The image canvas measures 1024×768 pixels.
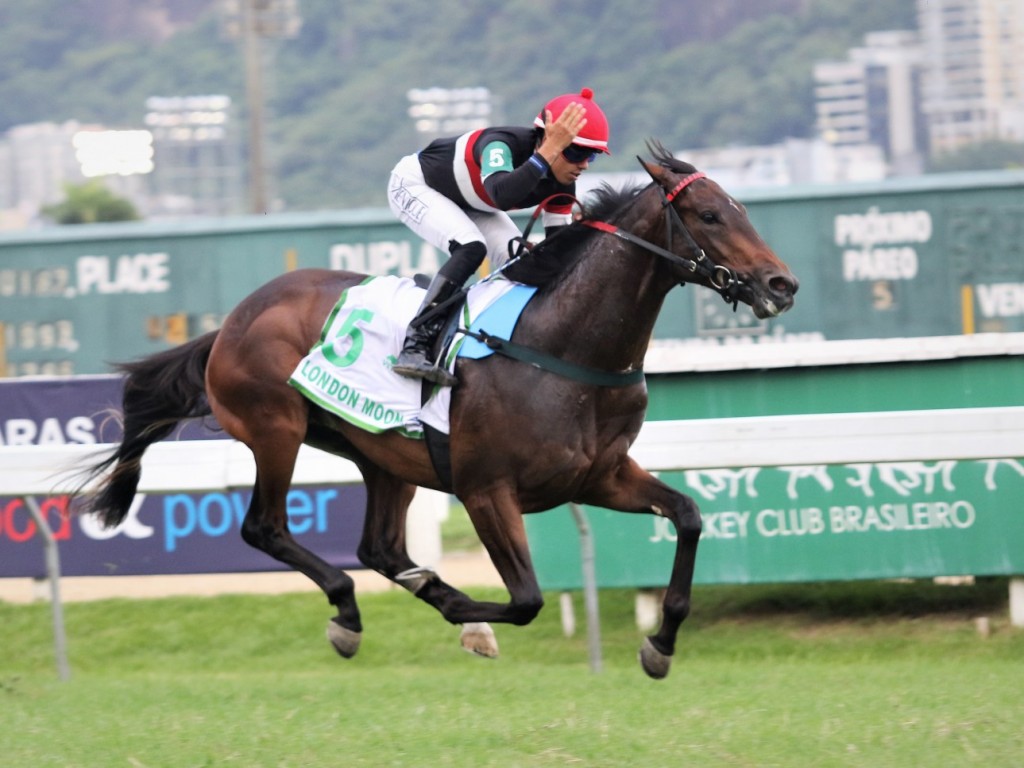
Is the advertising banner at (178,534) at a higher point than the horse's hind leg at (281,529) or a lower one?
lower

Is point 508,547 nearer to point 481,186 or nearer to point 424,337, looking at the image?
point 424,337

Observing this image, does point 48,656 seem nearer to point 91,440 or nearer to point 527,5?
point 91,440

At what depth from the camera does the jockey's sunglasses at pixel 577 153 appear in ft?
17.4

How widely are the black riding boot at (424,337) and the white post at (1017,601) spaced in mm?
3873

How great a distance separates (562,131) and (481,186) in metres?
0.56

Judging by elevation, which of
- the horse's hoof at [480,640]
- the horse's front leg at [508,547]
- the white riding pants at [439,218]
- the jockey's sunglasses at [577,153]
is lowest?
the horse's hoof at [480,640]

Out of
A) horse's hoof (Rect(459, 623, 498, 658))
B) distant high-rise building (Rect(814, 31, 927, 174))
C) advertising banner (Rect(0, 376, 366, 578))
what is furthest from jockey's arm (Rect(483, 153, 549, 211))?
distant high-rise building (Rect(814, 31, 927, 174))

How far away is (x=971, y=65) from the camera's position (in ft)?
401

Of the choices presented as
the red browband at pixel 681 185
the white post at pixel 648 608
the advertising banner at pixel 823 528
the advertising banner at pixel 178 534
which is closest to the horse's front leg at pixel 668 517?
the red browband at pixel 681 185

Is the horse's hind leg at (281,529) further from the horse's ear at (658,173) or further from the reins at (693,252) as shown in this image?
the horse's ear at (658,173)

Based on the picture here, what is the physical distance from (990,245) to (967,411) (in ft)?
37.3

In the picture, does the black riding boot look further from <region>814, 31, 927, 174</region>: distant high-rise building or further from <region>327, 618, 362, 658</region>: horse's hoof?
<region>814, 31, 927, 174</region>: distant high-rise building

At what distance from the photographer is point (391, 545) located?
19.7 ft

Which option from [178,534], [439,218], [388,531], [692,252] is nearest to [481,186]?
[439,218]
